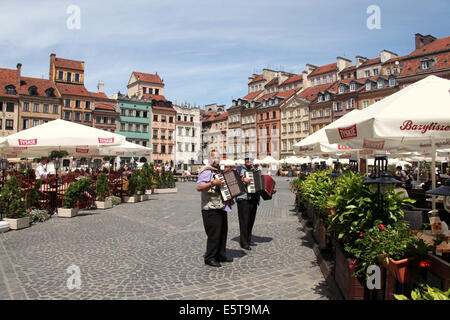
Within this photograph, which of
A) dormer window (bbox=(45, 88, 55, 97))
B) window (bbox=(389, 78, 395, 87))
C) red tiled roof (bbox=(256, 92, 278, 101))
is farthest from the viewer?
red tiled roof (bbox=(256, 92, 278, 101))

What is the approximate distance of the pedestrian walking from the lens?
20.8 ft

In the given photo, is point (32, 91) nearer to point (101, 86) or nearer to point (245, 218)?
point (101, 86)

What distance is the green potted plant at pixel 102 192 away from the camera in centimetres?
1413

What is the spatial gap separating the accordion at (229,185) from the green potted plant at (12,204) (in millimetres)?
6383

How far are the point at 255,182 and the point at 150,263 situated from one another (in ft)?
9.37

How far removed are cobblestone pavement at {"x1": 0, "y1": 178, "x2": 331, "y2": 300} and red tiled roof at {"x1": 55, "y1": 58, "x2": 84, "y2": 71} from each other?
6567 cm

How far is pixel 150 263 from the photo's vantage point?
20.9 feet

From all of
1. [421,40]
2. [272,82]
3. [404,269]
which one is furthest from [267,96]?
[404,269]

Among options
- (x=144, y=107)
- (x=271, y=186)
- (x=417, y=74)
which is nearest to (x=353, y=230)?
(x=271, y=186)

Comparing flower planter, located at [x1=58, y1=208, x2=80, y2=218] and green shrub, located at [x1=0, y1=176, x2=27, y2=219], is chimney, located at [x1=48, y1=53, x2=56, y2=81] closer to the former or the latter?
flower planter, located at [x1=58, y1=208, x2=80, y2=218]

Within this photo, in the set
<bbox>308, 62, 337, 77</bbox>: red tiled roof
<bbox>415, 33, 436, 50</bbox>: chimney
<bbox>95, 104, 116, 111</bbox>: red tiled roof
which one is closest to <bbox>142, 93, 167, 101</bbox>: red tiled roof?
<bbox>95, 104, 116, 111</bbox>: red tiled roof
